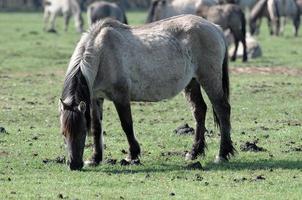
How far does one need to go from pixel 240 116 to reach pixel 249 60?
11878 mm

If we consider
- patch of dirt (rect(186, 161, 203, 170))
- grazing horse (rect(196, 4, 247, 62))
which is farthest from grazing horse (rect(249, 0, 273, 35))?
patch of dirt (rect(186, 161, 203, 170))

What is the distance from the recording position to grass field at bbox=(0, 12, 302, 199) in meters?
10.4

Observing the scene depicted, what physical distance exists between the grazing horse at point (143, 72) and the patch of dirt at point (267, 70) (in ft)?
37.7

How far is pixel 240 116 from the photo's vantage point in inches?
665

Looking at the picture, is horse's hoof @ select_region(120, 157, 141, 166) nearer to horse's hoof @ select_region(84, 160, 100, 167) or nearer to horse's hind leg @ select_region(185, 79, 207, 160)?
horse's hoof @ select_region(84, 160, 100, 167)

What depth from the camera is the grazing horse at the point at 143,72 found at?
11.7 m

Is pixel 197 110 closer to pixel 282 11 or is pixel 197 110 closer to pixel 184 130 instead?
pixel 184 130

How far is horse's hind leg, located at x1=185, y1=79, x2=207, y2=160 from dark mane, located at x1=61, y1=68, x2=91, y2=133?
6.19 feet

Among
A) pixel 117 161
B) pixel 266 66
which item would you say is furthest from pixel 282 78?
pixel 117 161

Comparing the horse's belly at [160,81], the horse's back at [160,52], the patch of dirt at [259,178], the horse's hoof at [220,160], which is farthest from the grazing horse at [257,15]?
the patch of dirt at [259,178]

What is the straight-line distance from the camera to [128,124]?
12109 millimetres

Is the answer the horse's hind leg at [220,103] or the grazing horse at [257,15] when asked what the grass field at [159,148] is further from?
the grazing horse at [257,15]

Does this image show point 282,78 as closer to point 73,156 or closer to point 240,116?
point 240,116

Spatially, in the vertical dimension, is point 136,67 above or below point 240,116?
above
